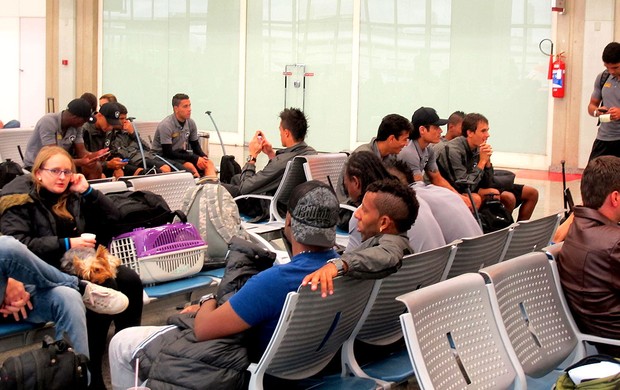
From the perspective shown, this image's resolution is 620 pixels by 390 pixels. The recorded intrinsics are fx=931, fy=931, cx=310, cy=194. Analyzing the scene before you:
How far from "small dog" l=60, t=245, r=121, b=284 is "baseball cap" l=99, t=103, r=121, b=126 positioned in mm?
5264

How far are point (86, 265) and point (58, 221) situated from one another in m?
0.37

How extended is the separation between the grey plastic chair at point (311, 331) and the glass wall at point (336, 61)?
1322 centimetres

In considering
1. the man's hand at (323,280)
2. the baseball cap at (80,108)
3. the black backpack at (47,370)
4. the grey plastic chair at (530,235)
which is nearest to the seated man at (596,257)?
the grey plastic chair at (530,235)

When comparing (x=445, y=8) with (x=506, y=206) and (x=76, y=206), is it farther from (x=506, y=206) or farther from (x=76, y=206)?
(x=76, y=206)

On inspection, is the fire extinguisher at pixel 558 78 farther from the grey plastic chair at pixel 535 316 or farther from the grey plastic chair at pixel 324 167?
the grey plastic chair at pixel 535 316

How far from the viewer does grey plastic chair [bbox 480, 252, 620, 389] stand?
12.5 ft

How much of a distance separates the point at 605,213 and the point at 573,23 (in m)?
12.4

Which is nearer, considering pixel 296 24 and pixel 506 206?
pixel 506 206

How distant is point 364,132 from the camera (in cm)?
1894

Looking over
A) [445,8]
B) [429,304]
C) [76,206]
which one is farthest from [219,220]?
[445,8]

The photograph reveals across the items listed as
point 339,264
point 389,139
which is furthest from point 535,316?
point 389,139

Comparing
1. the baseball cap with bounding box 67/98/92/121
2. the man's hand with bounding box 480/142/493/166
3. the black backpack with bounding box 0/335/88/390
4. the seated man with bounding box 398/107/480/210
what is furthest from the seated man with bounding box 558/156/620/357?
the baseball cap with bounding box 67/98/92/121

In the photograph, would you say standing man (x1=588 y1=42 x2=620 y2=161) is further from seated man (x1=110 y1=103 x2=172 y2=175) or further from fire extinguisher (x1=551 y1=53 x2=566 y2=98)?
fire extinguisher (x1=551 y1=53 x2=566 y2=98)

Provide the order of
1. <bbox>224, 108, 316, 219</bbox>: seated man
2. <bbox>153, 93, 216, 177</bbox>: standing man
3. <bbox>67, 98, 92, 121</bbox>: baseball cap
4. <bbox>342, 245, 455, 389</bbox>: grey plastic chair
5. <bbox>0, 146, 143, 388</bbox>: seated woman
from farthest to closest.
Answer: <bbox>153, 93, 216, 177</bbox>: standing man
<bbox>67, 98, 92, 121</bbox>: baseball cap
<bbox>224, 108, 316, 219</bbox>: seated man
<bbox>0, 146, 143, 388</bbox>: seated woman
<bbox>342, 245, 455, 389</bbox>: grey plastic chair
